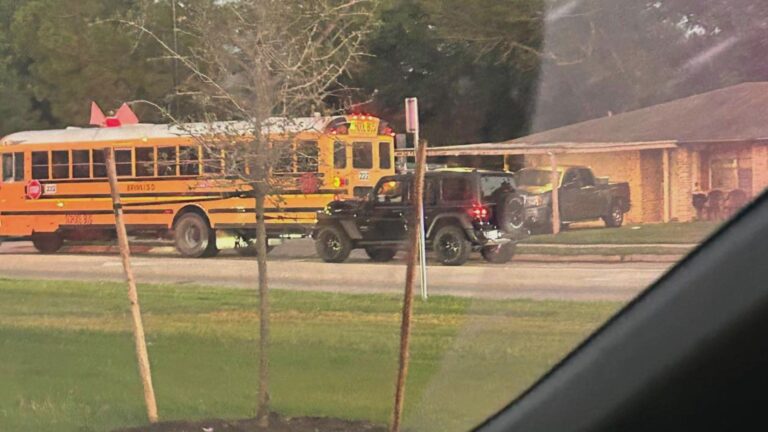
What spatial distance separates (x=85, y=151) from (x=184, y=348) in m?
5.74

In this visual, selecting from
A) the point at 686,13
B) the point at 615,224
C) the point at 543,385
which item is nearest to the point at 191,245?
the point at 615,224

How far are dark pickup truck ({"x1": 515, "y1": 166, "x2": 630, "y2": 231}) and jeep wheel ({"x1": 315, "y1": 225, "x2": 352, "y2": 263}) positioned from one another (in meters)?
5.18

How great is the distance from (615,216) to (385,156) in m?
4.49

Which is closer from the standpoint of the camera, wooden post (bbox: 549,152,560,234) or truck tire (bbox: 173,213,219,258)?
wooden post (bbox: 549,152,560,234)

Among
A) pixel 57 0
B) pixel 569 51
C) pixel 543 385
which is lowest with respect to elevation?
pixel 543 385

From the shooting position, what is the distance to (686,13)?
4180 mm

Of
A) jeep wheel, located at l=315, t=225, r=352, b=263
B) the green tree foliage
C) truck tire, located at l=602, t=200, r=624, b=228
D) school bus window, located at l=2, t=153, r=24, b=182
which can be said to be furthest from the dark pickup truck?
school bus window, located at l=2, t=153, r=24, b=182

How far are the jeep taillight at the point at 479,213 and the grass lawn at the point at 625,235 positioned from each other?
2494mm

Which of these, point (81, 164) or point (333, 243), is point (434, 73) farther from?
point (81, 164)

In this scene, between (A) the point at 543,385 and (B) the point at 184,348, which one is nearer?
(A) the point at 543,385

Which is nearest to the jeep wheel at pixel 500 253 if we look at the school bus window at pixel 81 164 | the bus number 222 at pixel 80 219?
the school bus window at pixel 81 164

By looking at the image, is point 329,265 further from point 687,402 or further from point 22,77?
point 687,402

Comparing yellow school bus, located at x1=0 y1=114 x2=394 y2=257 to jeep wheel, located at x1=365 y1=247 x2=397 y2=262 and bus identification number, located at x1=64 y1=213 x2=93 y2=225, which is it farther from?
jeep wheel, located at x1=365 y1=247 x2=397 y2=262

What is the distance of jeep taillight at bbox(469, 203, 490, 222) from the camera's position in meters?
8.50
